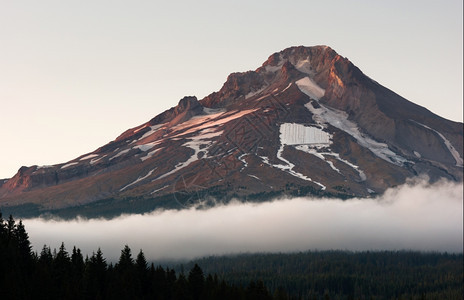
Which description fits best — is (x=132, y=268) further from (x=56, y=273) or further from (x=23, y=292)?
(x=23, y=292)

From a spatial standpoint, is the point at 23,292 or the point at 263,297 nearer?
the point at 23,292

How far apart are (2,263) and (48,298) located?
10.8 m

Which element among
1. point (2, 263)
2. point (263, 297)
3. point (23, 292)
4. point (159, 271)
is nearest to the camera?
point (23, 292)

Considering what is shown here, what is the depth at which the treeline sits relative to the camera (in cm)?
12462

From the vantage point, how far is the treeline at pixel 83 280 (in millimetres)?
124625

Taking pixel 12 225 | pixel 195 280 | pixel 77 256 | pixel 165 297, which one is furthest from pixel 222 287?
pixel 12 225

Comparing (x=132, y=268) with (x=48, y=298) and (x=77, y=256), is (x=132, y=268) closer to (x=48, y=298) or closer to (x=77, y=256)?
(x=77, y=256)

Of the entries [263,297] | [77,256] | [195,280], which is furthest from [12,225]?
[263,297]

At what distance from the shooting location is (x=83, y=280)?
134250 millimetres

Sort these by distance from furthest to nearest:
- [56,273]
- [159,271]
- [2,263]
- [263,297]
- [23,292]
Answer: [263,297]
[159,271]
[56,273]
[2,263]
[23,292]

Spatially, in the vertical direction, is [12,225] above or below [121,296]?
above

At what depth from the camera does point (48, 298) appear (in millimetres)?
124750

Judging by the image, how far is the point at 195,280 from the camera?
522 feet

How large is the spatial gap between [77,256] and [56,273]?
602 inches
